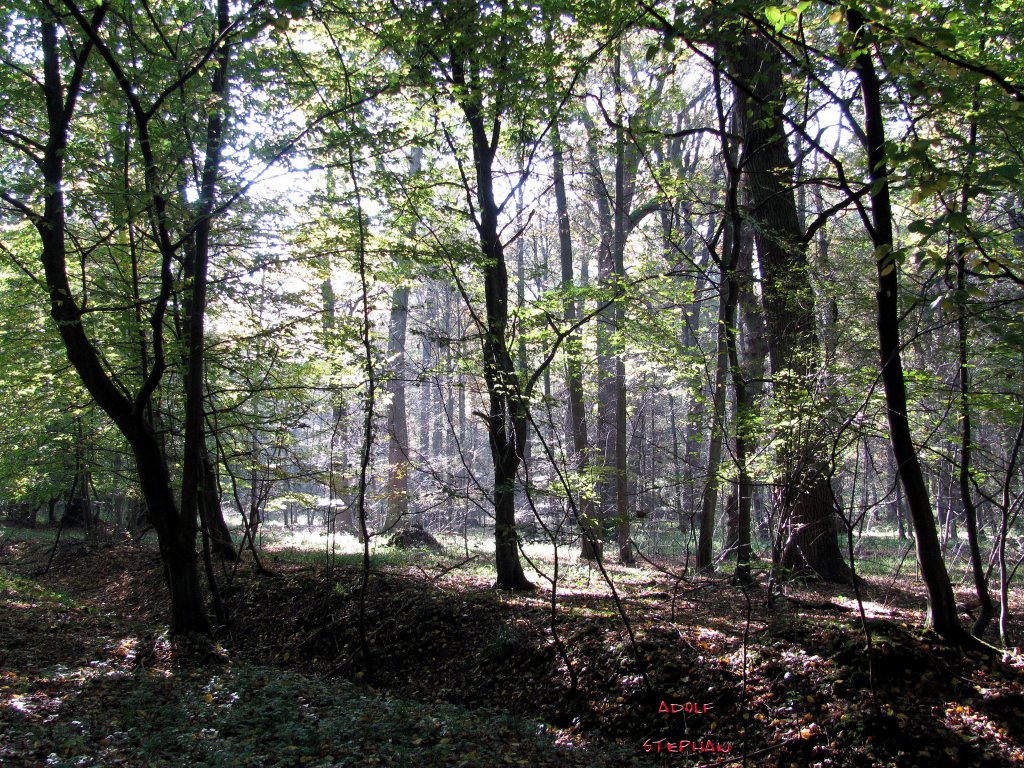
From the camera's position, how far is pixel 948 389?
491 cm

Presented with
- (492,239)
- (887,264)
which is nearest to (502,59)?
(492,239)

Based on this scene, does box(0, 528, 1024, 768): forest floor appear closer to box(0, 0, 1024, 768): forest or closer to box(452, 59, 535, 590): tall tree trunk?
box(0, 0, 1024, 768): forest

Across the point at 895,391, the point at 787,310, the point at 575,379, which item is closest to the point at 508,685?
the point at 895,391

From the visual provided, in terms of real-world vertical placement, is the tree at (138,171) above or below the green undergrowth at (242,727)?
above

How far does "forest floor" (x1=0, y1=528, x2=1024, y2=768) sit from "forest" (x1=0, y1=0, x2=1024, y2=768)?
1.2 inches

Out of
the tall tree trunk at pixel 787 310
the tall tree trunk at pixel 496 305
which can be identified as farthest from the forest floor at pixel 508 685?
the tall tree trunk at pixel 787 310

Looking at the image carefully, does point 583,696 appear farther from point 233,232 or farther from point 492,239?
point 233,232

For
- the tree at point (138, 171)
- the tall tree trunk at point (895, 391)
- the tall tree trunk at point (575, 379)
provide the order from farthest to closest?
the tall tree trunk at point (575, 379) < the tree at point (138, 171) < the tall tree trunk at point (895, 391)

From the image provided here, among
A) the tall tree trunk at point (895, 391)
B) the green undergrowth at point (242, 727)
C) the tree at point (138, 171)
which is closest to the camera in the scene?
the tall tree trunk at point (895, 391)

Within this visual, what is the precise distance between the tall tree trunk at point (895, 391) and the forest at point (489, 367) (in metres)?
0.03

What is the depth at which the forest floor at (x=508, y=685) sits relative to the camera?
3.91 m

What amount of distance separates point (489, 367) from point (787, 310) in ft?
10.8

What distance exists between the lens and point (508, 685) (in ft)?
18.1

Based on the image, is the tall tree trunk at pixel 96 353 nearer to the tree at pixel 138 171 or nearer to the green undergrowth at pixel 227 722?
the tree at pixel 138 171
